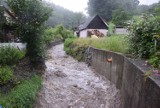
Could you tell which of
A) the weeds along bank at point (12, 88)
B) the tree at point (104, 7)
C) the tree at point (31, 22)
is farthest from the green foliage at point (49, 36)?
the tree at point (104, 7)

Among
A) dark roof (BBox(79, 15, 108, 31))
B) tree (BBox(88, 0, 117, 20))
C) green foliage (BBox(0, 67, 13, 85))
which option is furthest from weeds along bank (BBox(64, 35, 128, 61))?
tree (BBox(88, 0, 117, 20))

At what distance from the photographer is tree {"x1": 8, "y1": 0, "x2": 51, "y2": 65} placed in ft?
33.7

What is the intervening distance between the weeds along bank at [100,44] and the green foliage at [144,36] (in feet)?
3.21

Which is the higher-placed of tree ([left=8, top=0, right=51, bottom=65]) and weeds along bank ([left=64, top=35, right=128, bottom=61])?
tree ([left=8, top=0, right=51, bottom=65])

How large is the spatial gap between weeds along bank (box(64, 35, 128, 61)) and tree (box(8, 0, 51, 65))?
12.5 feet

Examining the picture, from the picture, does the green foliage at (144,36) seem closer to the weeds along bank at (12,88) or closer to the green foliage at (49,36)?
the weeds along bank at (12,88)

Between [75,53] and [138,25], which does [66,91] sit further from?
[75,53]

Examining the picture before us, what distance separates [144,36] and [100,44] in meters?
6.73

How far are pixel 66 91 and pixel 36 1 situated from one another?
5.25 metres

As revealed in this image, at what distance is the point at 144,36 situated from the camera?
6203mm

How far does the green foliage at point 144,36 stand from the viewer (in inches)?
229

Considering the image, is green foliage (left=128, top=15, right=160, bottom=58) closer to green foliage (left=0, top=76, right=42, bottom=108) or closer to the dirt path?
the dirt path

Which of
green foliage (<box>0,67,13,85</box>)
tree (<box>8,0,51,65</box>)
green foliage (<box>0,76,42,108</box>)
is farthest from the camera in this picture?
tree (<box>8,0,51,65</box>)

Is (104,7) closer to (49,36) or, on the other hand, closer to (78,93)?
(49,36)
